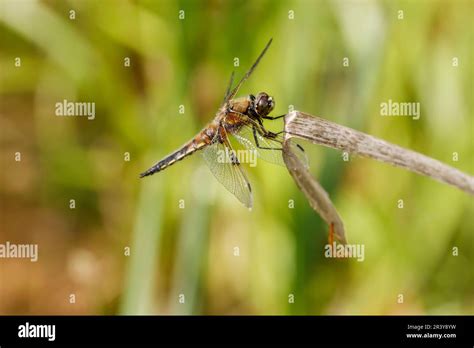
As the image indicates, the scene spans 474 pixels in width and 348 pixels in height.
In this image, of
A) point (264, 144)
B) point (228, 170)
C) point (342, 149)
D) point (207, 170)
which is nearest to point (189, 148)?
point (228, 170)

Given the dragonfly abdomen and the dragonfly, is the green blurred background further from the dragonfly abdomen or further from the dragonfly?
the dragonfly

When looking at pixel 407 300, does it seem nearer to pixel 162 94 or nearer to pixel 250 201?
pixel 250 201

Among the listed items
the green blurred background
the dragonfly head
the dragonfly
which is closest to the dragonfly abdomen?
the dragonfly

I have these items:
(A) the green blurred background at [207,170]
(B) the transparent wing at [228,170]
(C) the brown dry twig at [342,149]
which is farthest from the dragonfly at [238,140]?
(A) the green blurred background at [207,170]

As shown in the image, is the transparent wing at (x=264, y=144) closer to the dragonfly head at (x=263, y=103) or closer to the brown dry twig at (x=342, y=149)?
the dragonfly head at (x=263, y=103)

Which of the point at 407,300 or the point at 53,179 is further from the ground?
the point at 53,179

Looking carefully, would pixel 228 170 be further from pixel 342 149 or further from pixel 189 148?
pixel 342 149

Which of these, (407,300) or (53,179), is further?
(53,179)
